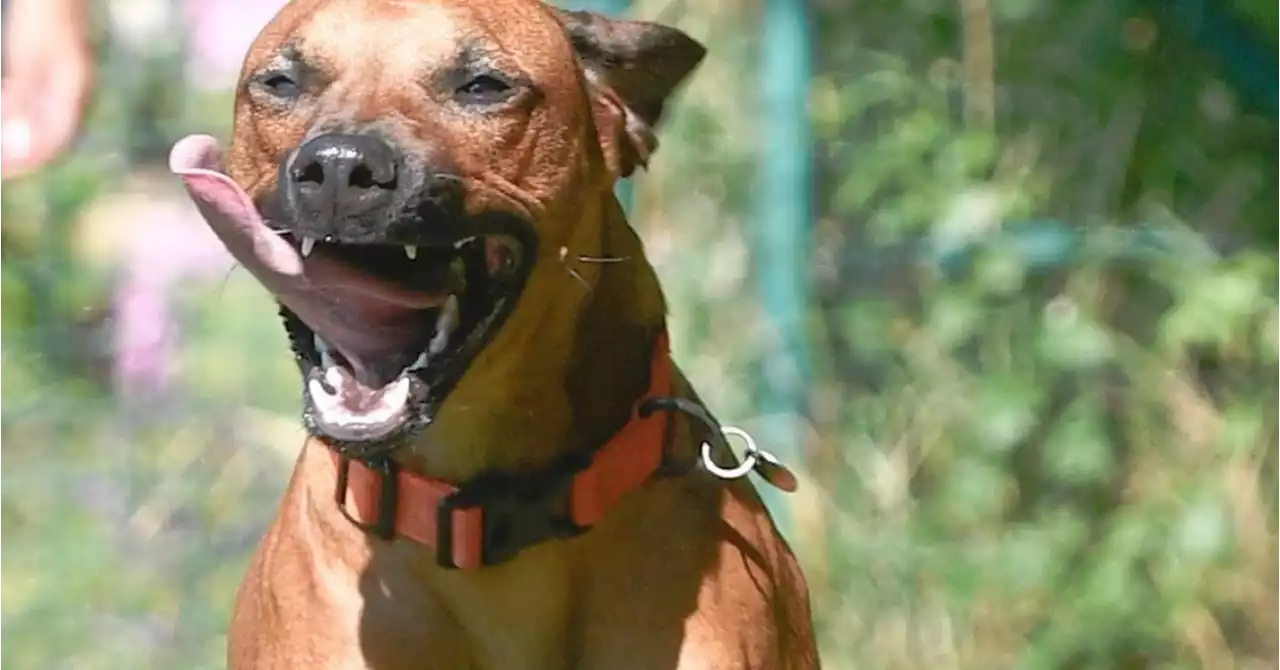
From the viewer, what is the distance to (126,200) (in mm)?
4242

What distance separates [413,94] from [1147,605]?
7.91 feet

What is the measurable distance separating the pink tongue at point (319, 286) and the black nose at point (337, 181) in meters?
0.06

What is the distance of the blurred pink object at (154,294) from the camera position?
13.8 feet

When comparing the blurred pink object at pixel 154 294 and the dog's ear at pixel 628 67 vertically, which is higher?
the dog's ear at pixel 628 67

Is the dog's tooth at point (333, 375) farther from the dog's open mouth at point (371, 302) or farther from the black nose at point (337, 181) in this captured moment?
the black nose at point (337, 181)

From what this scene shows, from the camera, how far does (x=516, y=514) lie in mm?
2250

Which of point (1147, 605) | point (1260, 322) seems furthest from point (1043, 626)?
point (1260, 322)

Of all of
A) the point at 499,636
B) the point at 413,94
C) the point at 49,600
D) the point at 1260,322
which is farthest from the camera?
the point at 49,600

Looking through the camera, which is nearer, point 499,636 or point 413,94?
point 413,94

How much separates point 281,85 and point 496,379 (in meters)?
0.42

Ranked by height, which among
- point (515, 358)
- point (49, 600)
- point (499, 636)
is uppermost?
point (515, 358)

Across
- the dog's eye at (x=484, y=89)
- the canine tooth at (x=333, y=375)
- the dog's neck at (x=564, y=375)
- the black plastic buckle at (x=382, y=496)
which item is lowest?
the black plastic buckle at (x=382, y=496)

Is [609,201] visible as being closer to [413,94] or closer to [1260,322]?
A: [413,94]

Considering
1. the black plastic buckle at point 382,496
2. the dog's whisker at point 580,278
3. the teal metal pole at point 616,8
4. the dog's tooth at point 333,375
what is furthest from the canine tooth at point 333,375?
the teal metal pole at point 616,8
